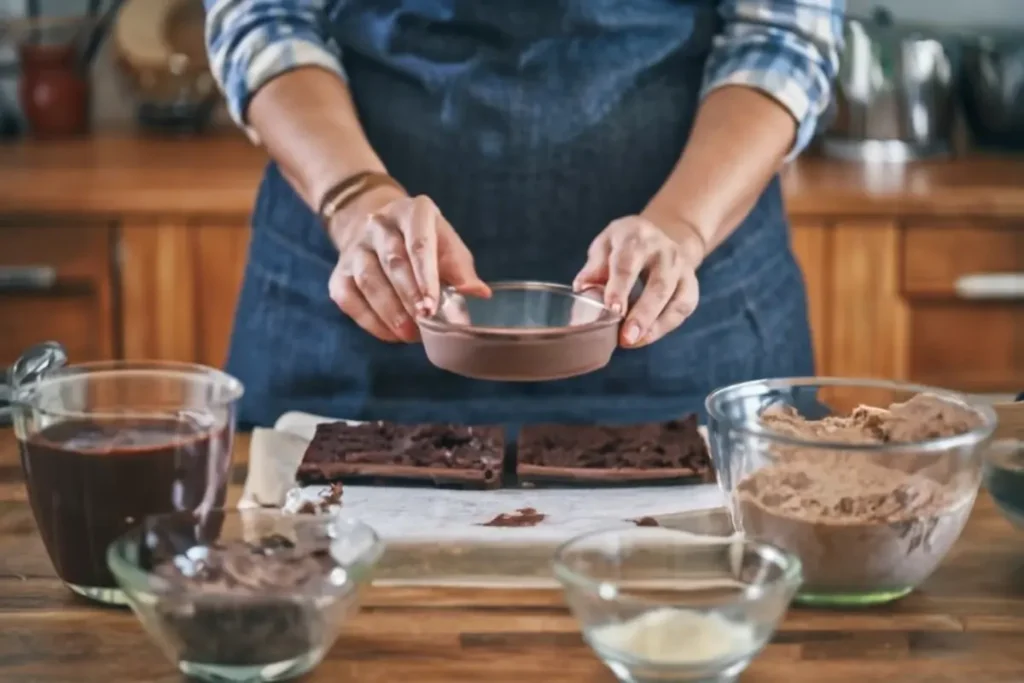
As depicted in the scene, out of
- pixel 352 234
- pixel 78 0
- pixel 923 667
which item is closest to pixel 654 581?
pixel 923 667

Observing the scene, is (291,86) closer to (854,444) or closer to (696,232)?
(696,232)

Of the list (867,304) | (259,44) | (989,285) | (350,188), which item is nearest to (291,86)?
(259,44)

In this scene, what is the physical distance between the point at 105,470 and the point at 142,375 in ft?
0.38

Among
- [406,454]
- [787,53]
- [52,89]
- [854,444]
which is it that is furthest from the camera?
[52,89]

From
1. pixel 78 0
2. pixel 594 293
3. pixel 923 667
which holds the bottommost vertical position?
pixel 923 667

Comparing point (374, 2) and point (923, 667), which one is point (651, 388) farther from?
point (923, 667)

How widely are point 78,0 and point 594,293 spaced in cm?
188

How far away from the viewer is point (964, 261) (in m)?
2.18

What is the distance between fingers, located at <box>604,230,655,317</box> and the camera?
108cm

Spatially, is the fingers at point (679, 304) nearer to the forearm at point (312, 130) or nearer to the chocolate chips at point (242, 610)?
the forearm at point (312, 130)

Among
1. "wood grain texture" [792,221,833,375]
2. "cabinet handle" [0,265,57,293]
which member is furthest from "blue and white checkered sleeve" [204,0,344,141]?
"wood grain texture" [792,221,833,375]

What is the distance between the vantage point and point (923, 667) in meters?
0.77

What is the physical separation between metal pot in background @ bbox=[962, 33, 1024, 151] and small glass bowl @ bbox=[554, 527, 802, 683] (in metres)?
1.80

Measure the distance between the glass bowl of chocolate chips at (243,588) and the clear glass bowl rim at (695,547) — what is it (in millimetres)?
101
